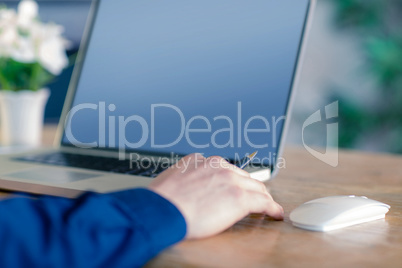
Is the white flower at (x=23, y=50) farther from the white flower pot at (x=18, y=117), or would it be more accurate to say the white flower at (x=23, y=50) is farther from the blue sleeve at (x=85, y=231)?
the blue sleeve at (x=85, y=231)

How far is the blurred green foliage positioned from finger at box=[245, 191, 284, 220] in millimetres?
2388

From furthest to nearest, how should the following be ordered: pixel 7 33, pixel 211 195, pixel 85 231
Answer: pixel 7 33, pixel 211 195, pixel 85 231

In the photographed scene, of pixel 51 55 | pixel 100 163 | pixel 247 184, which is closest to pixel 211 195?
pixel 247 184

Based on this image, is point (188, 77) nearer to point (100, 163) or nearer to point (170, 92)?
point (170, 92)

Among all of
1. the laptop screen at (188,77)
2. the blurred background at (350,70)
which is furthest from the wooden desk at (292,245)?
the blurred background at (350,70)

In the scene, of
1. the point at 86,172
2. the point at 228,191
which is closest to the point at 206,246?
the point at 228,191

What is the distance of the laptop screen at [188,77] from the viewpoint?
1.01m

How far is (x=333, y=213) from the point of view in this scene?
2.18 ft

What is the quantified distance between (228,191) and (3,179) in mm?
454

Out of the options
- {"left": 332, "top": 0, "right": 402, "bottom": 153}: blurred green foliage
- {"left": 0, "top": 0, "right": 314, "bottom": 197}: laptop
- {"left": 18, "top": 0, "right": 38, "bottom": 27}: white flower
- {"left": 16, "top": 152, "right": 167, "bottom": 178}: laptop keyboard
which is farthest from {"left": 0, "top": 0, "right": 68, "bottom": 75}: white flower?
{"left": 332, "top": 0, "right": 402, "bottom": 153}: blurred green foliage

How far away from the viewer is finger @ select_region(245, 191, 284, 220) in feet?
2.21

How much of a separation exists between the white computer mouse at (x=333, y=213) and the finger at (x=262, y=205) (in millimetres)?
29

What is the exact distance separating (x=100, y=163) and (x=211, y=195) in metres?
0.47

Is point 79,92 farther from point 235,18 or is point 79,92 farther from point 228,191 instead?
point 228,191
